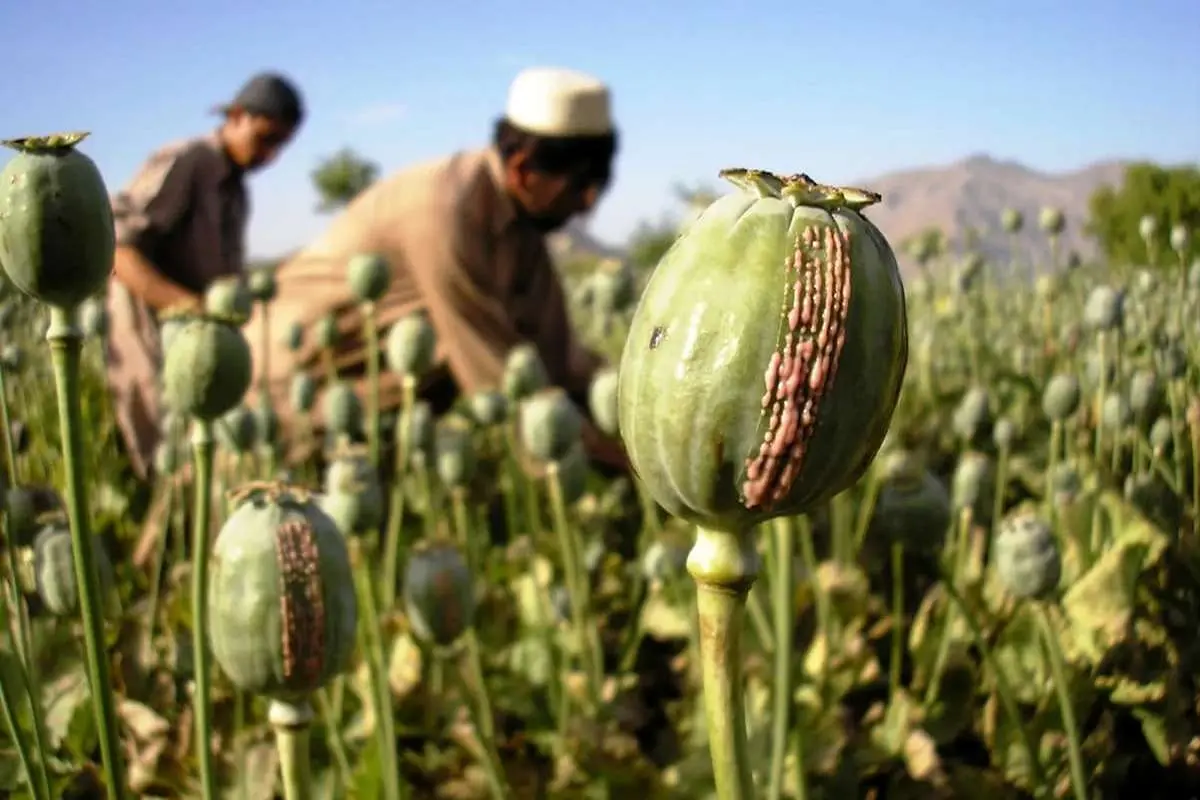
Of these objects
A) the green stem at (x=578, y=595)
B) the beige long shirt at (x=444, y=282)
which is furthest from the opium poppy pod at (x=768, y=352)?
the beige long shirt at (x=444, y=282)

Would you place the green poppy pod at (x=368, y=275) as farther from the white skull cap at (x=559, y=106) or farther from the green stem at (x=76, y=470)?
the green stem at (x=76, y=470)

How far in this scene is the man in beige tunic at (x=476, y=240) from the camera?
2.57 meters

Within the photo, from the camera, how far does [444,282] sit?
2.60m

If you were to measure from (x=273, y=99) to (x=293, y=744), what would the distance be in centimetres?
237

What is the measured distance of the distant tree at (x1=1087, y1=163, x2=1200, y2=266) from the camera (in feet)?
6.64

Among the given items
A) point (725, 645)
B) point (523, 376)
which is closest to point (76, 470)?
point (725, 645)

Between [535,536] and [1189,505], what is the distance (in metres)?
0.96

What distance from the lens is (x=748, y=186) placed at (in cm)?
49

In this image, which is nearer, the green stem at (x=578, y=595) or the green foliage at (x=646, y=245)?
the green stem at (x=578, y=595)

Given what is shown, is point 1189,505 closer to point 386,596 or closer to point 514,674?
point 514,674

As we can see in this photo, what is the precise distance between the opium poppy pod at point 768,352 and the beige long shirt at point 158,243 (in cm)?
234

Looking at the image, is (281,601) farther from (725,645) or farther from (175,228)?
(175,228)

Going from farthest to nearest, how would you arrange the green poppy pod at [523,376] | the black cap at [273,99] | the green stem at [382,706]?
the black cap at [273,99]
the green poppy pod at [523,376]
the green stem at [382,706]

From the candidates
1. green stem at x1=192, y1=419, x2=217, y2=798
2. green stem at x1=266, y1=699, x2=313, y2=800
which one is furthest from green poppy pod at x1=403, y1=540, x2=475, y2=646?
green stem at x1=266, y1=699, x2=313, y2=800
